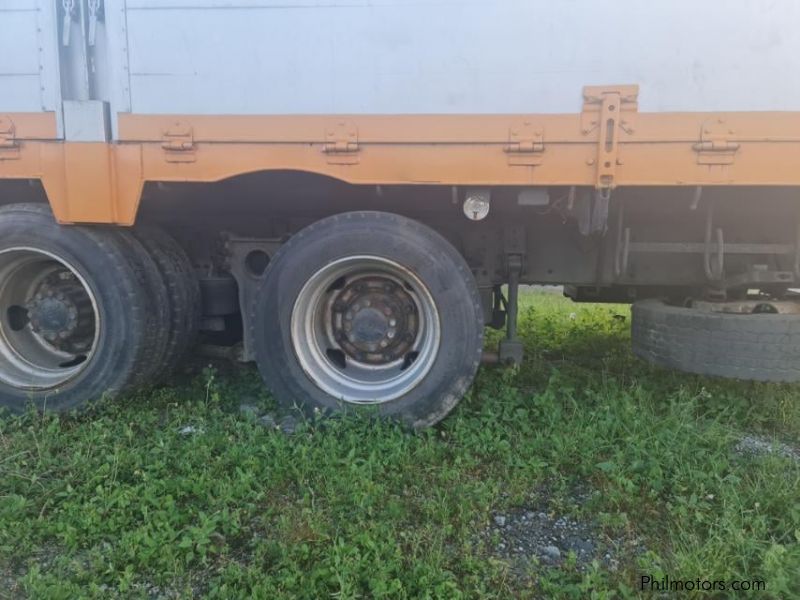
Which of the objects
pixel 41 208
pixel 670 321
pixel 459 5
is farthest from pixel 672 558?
pixel 41 208

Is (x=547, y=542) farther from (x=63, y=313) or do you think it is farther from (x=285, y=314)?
(x=63, y=313)

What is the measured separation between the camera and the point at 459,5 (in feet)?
9.32

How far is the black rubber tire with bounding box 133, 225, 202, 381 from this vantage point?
344 centimetres

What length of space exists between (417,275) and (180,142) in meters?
1.39

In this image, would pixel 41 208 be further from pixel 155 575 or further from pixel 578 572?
pixel 578 572

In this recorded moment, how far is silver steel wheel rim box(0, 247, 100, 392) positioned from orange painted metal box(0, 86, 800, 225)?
0.55 m

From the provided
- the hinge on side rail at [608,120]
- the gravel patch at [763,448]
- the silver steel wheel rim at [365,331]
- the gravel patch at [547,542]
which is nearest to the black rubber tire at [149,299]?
the silver steel wheel rim at [365,331]

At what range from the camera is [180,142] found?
2.97 m

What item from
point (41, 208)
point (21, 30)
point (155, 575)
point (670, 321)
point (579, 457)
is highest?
point (21, 30)

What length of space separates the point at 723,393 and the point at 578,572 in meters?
2.09

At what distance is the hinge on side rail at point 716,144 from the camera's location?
2.75 m

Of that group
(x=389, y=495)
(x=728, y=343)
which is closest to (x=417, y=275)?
(x=389, y=495)

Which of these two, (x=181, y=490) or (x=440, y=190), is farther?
(x=440, y=190)

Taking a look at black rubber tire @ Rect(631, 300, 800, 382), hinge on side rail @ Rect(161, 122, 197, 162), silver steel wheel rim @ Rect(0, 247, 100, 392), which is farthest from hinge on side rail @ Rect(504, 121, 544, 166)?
silver steel wheel rim @ Rect(0, 247, 100, 392)
